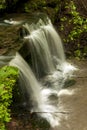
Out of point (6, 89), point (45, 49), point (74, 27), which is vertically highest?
point (6, 89)

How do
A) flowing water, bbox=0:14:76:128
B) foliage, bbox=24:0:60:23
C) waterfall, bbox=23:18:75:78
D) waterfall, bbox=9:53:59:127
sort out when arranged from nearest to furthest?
waterfall, bbox=9:53:59:127 → flowing water, bbox=0:14:76:128 → waterfall, bbox=23:18:75:78 → foliage, bbox=24:0:60:23

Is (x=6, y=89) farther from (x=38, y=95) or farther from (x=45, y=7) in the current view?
(x=45, y=7)

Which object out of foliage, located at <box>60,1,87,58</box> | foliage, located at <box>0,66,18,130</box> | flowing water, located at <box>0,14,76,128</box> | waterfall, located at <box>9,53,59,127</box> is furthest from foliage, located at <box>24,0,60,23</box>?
foliage, located at <box>0,66,18,130</box>

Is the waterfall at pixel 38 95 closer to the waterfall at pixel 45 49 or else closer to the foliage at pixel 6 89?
the foliage at pixel 6 89

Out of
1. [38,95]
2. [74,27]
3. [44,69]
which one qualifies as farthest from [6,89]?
[74,27]

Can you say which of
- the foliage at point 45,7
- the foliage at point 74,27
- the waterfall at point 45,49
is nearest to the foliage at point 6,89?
the waterfall at point 45,49

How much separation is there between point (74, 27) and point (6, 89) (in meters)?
6.95

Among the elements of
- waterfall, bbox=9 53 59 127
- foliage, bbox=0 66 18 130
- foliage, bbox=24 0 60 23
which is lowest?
waterfall, bbox=9 53 59 127

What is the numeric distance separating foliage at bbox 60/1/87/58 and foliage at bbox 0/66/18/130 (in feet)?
17.0

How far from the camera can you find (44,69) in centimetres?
955

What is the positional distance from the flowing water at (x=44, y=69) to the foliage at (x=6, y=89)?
83 cm

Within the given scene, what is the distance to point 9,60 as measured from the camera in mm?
7328

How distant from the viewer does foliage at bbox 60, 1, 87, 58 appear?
37.2ft

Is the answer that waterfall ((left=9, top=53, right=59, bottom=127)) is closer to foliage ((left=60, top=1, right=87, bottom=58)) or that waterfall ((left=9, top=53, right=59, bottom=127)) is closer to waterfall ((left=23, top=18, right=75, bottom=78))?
waterfall ((left=23, top=18, right=75, bottom=78))
